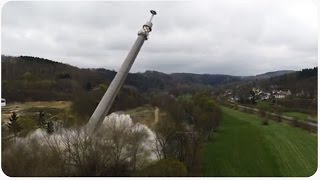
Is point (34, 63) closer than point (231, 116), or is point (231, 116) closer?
point (34, 63)

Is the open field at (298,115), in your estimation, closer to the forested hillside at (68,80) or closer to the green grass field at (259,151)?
the green grass field at (259,151)

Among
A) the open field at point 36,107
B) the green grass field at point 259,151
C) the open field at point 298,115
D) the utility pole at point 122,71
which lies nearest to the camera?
the green grass field at point 259,151

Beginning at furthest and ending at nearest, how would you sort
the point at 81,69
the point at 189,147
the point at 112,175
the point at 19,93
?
the point at 81,69 → the point at 19,93 → the point at 189,147 → the point at 112,175

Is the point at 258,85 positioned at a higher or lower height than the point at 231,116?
higher

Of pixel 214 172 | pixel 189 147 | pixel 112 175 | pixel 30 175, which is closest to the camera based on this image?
pixel 30 175

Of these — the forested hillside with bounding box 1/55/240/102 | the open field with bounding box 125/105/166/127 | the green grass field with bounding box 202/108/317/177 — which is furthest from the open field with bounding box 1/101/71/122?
the green grass field with bounding box 202/108/317/177

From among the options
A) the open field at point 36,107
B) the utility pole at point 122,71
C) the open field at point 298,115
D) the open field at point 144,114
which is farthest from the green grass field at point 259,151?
the open field at point 36,107

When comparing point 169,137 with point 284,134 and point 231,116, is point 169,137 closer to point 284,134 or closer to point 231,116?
point 284,134

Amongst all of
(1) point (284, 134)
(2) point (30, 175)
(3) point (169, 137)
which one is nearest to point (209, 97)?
(1) point (284, 134)

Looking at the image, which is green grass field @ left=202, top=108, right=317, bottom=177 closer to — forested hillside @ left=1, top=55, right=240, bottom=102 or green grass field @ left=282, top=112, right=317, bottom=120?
green grass field @ left=282, top=112, right=317, bottom=120
